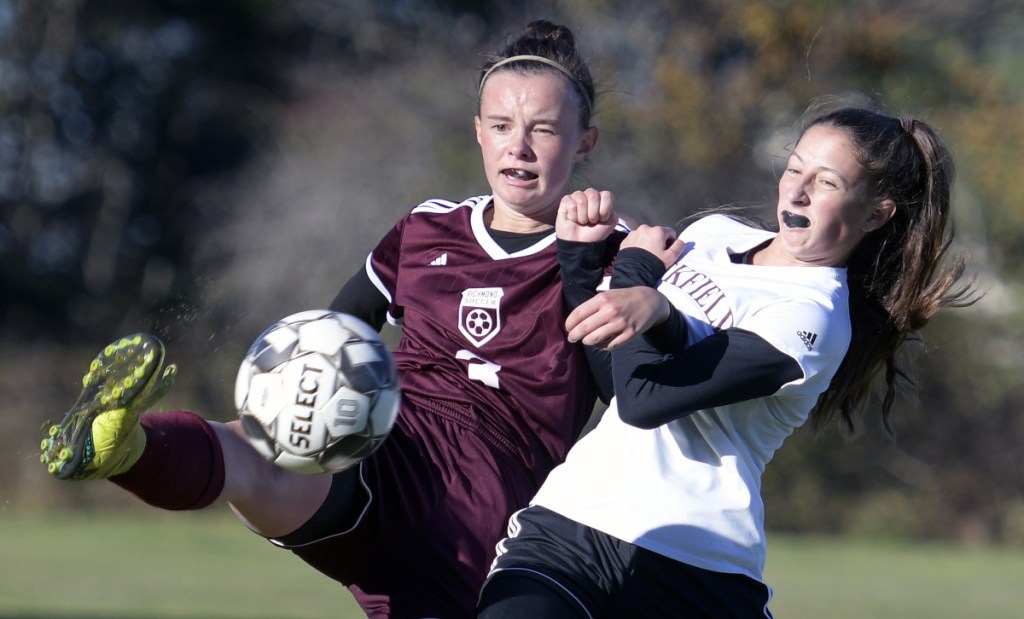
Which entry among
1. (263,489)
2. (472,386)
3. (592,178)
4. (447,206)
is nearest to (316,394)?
A: (263,489)

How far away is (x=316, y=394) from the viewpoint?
9.43 ft

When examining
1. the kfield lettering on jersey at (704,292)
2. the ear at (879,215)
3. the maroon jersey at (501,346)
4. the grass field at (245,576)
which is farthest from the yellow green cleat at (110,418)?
the grass field at (245,576)

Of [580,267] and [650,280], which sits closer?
[650,280]

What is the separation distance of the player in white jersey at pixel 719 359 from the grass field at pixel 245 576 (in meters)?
5.96

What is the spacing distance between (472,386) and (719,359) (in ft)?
2.67

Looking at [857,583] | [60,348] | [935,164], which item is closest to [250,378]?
[935,164]

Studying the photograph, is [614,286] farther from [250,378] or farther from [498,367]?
[250,378]

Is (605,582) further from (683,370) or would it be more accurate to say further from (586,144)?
(586,144)

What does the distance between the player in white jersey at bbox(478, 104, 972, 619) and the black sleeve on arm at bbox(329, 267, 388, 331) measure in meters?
0.77

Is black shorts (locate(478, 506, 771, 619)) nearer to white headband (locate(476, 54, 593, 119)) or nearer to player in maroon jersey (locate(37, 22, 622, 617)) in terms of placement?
player in maroon jersey (locate(37, 22, 622, 617))

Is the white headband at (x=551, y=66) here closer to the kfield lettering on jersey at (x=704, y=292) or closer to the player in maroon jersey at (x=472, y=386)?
the player in maroon jersey at (x=472, y=386)

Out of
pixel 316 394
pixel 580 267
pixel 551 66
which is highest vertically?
pixel 551 66

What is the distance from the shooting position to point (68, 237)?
70.4ft

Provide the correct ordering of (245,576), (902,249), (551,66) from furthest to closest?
1. (245,576)
2. (551,66)
3. (902,249)
